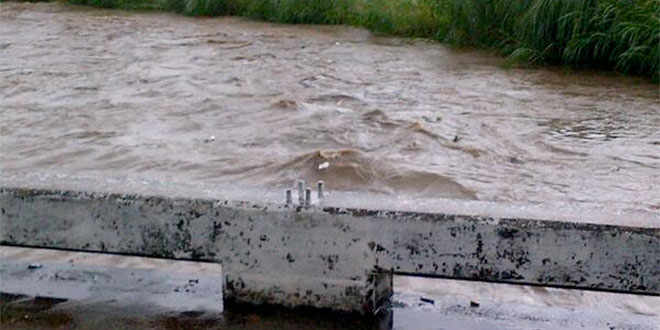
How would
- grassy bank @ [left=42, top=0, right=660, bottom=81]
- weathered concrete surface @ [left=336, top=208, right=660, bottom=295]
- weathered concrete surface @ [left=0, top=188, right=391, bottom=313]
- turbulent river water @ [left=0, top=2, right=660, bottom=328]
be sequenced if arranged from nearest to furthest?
1. weathered concrete surface @ [left=336, top=208, right=660, bottom=295]
2. weathered concrete surface @ [left=0, top=188, right=391, bottom=313]
3. turbulent river water @ [left=0, top=2, right=660, bottom=328]
4. grassy bank @ [left=42, top=0, right=660, bottom=81]

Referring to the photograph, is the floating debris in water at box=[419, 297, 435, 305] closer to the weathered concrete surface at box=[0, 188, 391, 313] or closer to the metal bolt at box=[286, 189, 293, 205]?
the weathered concrete surface at box=[0, 188, 391, 313]

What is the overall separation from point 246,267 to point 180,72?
7.83 m

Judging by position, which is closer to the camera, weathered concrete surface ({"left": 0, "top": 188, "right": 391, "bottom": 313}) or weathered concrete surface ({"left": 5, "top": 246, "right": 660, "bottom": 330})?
weathered concrete surface ({"left": 0, "top": 188, "right": 391, "bottom": 313})

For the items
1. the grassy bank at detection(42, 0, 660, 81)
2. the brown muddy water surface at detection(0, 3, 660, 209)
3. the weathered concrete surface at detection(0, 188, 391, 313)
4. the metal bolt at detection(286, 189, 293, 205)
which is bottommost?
the brown muddy water surface at detection(0, 3, 660, 209)

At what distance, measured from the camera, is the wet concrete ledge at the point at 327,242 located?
364 centimetres

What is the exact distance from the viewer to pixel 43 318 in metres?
4.01

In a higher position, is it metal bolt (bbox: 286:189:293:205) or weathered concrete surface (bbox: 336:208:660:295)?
metal bolt (bbox: 286:189:293:205)

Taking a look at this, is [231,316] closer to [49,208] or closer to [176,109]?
[49,208]

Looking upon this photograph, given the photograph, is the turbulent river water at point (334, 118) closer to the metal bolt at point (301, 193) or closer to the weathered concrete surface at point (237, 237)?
the weathered concrete surface at point (237, 237)

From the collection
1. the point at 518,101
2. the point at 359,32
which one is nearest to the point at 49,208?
the point at 518,101

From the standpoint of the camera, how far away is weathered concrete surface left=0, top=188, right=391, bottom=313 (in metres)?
3.85

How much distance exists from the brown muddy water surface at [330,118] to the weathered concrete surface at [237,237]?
2.89 metres

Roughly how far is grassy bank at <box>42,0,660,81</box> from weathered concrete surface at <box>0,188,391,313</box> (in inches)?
304

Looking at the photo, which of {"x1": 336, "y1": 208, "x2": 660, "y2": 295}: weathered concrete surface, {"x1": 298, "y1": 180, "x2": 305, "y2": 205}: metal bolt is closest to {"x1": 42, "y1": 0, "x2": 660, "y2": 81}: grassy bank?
{"x1": 336, "y1": 208, "x2": 660, "y2": 295}: weathered concrete surface
